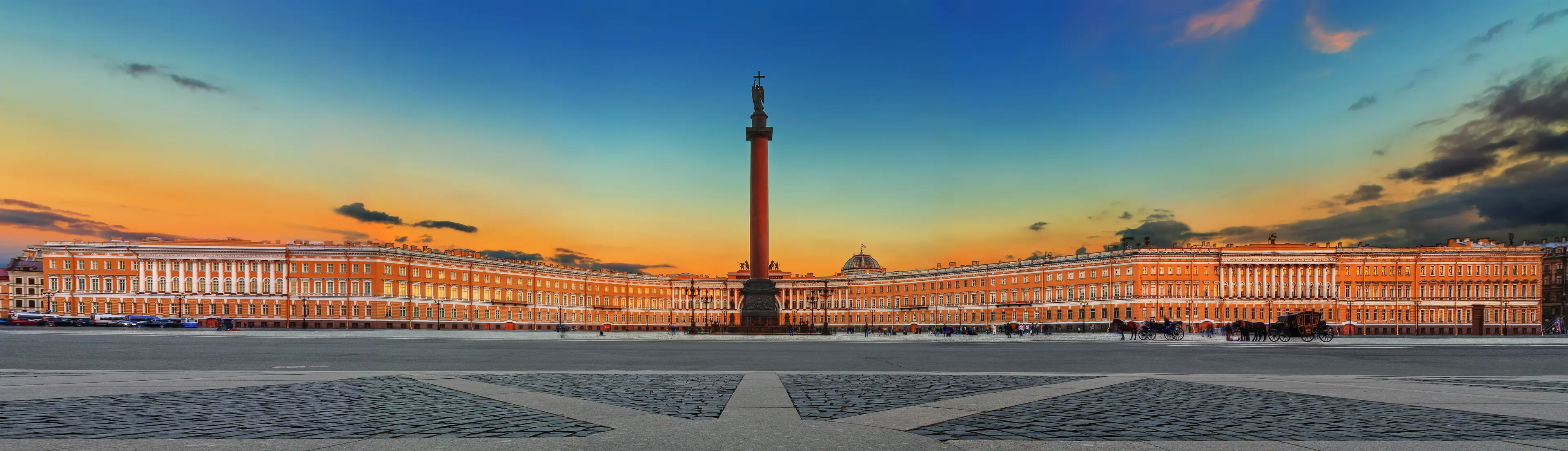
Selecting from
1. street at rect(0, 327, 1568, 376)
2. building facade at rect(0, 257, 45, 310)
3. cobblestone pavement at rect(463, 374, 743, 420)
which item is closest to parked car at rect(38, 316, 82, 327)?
street at rect(0, 327, 1568, 376)

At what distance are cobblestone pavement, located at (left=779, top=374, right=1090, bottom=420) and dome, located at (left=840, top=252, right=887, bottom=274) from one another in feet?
498

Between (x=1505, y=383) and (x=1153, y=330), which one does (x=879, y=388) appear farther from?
(x=1153, y=330)

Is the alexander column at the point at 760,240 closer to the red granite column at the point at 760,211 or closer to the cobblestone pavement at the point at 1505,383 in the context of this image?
the red granite column at the point at 760,211

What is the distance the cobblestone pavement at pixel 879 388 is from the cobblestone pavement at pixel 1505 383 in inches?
223

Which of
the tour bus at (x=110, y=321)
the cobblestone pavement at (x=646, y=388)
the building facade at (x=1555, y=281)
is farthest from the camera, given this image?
the building facade at (x=1555, y=281)

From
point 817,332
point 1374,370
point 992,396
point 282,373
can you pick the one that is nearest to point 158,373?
point 282,373

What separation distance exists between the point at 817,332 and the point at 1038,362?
44831 mm

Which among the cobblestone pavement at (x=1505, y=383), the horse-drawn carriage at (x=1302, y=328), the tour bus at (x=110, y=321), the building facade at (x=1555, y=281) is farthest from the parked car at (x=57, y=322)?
the building facade at (x=1555, y=281)

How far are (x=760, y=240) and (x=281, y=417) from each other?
50554 mm

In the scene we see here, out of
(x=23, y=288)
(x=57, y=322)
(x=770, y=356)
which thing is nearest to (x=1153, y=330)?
(x=770, y=356)

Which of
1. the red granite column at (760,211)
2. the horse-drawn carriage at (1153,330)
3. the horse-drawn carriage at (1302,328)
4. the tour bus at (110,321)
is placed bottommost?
the tour bus at (110,321)

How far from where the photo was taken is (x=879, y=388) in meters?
11.7

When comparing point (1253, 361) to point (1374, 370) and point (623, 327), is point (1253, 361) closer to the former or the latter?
point (1374, 370)

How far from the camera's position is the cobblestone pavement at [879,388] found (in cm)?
901
